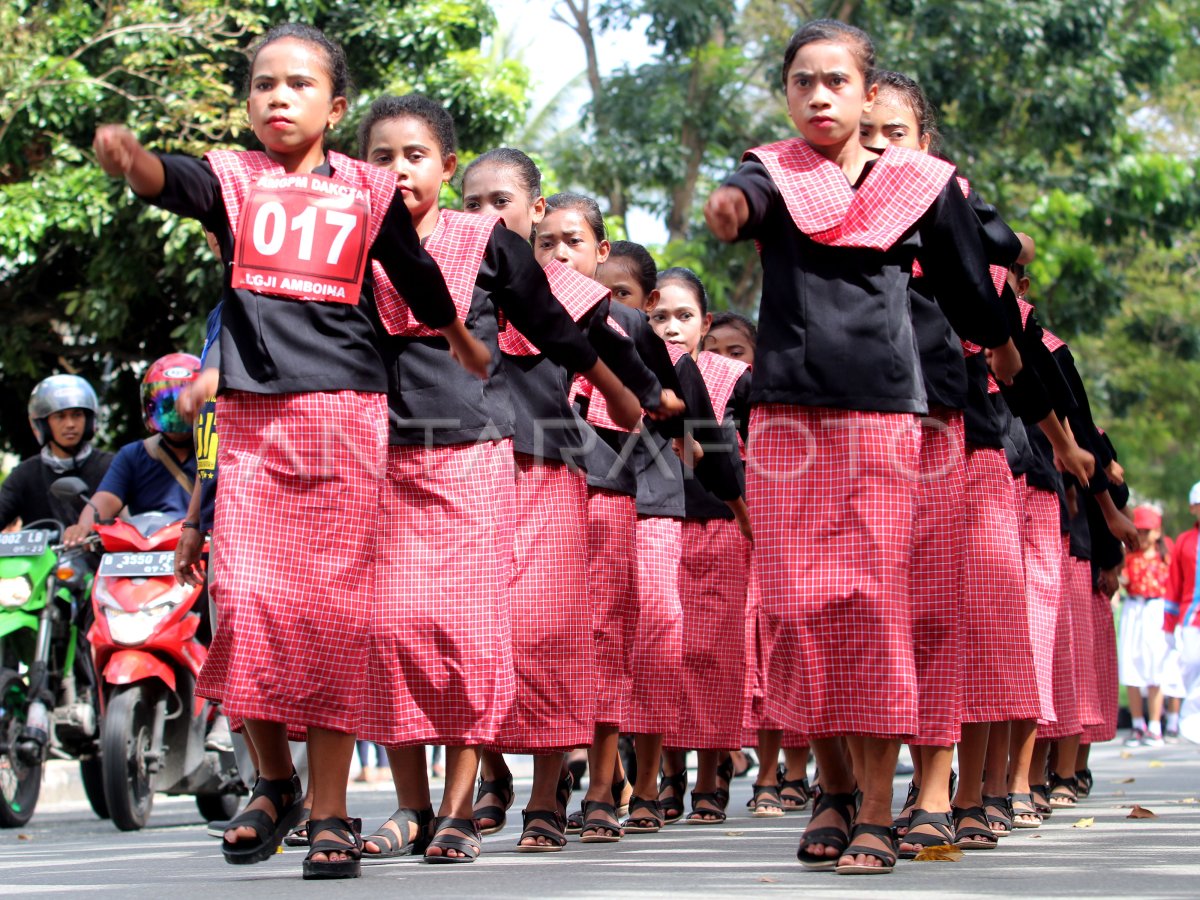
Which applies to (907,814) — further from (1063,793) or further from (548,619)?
(1063,793)

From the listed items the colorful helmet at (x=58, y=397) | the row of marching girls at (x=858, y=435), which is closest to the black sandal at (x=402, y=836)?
the row of marching girls at (x=858, y=435)

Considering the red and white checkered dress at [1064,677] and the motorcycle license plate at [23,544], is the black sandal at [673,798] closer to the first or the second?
the red and white checkered dress at [1064,677]

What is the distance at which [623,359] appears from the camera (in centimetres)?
625

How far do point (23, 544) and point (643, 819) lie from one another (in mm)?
3079

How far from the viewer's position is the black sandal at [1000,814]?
6.31 metres

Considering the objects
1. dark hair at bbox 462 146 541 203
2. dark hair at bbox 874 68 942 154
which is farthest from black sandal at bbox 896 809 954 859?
dark hair at bbox 462 146 541 203

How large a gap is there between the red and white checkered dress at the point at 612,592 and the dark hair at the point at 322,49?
2.16 meters

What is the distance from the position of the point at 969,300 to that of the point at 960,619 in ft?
2.86

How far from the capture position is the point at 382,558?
545 cm

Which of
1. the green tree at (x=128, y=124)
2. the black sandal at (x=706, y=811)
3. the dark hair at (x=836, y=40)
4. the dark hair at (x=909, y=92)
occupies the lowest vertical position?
the black sandal at (x=706, y=811)

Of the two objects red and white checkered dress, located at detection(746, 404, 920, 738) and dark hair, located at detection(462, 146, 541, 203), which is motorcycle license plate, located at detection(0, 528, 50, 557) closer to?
dark hair, located at detection(462, 146, 541, 203)

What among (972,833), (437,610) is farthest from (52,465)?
(972,833)

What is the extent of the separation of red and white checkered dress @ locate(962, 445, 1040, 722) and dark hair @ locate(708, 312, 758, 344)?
11.0 ft

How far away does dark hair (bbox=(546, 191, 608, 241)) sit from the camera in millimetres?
7434
